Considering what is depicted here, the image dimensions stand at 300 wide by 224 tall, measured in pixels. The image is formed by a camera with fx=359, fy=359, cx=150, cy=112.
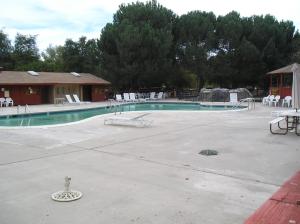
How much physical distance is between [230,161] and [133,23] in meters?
27.5

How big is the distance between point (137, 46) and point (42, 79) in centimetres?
875

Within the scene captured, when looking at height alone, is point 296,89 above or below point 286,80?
below

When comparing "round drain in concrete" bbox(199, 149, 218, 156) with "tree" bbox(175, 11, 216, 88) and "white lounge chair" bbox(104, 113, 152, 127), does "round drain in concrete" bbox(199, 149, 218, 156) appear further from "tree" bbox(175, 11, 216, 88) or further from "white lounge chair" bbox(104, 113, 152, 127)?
"tree" bbox(175, 11, 216, 88)

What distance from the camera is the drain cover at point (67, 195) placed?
464cm

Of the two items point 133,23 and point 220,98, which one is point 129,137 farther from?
point 133,23

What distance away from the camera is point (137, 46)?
102ft

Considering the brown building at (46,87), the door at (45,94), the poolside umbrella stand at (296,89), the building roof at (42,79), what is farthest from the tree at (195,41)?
the poolside umbrella stand at (296,89)

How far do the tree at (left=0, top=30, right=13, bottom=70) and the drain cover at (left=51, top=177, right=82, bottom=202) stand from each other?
39.4m

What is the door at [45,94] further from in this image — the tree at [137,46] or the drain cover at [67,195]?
the drain cover at [67,195]

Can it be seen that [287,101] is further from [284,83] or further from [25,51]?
[25,51]

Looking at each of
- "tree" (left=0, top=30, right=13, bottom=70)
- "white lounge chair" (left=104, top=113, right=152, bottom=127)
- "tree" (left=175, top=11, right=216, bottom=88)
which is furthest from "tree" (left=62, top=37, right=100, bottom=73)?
"white lounge chair" (left=104, top=113, right=152, bottom=127)

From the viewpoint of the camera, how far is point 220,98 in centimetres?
2825

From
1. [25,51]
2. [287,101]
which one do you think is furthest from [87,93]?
[25,51]

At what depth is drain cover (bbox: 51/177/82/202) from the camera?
4.64 meters
